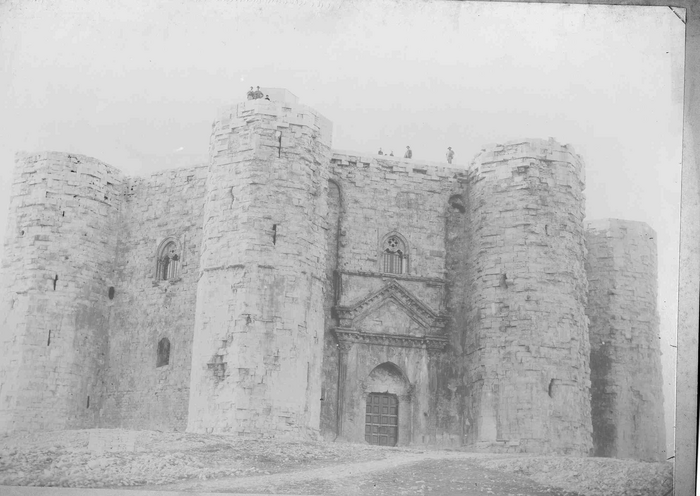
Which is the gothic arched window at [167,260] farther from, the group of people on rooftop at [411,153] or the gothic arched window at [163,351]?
the group of people on rooftop at [411,153]

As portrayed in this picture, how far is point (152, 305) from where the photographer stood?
1816cm

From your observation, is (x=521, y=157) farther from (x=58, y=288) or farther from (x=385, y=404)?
(x=58, y=288)

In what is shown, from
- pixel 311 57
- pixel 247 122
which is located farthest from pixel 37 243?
pixel 311 57

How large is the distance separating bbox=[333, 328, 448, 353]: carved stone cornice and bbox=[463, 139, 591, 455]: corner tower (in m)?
0.42

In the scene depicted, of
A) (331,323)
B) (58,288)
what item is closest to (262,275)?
(331,323)

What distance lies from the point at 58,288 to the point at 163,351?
1.71m

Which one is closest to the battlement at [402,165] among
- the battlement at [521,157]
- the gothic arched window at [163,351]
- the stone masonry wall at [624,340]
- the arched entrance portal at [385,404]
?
the battlement at [521,157]

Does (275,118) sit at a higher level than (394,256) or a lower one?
higher

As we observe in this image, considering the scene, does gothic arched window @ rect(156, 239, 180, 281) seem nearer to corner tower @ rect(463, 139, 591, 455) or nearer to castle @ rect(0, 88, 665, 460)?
castle @ rect(0, 88, 665, 460)

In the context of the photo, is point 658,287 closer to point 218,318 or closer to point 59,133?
point 218,318

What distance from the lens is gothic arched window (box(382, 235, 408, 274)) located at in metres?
17.5

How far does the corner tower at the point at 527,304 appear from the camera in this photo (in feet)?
54.1

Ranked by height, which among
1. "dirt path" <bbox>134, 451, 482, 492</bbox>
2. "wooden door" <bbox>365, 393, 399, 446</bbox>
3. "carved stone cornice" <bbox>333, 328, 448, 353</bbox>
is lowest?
"dirt path" <bbox>134, 451, 482, 492</bbox>

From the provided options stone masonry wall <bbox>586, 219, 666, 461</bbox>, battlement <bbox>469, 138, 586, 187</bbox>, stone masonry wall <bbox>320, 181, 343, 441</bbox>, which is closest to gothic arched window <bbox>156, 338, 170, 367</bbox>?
stone masonry wall <bbox>320, 181, 343, 441</bbox>
